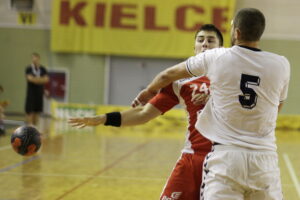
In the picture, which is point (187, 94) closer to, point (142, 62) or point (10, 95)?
point (142, 62)

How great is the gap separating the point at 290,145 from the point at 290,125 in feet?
19.4

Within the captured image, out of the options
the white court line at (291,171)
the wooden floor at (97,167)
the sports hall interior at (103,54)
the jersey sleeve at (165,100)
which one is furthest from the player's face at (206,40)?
the sports hall interior at (103,54)

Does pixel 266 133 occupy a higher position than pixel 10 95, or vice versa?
pixel 266 133

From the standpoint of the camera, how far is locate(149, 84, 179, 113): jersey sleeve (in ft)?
14.3

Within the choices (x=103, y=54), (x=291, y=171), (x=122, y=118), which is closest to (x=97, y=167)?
(x=291, y=171)

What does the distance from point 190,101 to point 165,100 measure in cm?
26

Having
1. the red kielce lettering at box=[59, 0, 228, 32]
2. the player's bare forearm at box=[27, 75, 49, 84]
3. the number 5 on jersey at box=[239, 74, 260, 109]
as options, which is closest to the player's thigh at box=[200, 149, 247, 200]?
the number 5 on jersey at box=[239, 74, 260, 109]

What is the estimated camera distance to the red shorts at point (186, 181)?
3828mm

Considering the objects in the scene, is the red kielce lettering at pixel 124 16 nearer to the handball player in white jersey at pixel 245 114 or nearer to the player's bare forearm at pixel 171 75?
the player's bare forearm at pixel 171 75

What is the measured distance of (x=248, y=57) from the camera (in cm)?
310

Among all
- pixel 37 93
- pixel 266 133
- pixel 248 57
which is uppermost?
pixel 248 57

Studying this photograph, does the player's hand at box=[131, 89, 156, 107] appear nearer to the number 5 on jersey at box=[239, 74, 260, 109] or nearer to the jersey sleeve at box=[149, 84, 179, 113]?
the jersey sleeve at box=[149, 84, 179, 113]

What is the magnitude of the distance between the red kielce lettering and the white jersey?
18.0m

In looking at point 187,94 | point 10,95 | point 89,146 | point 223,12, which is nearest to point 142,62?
point 223,12
